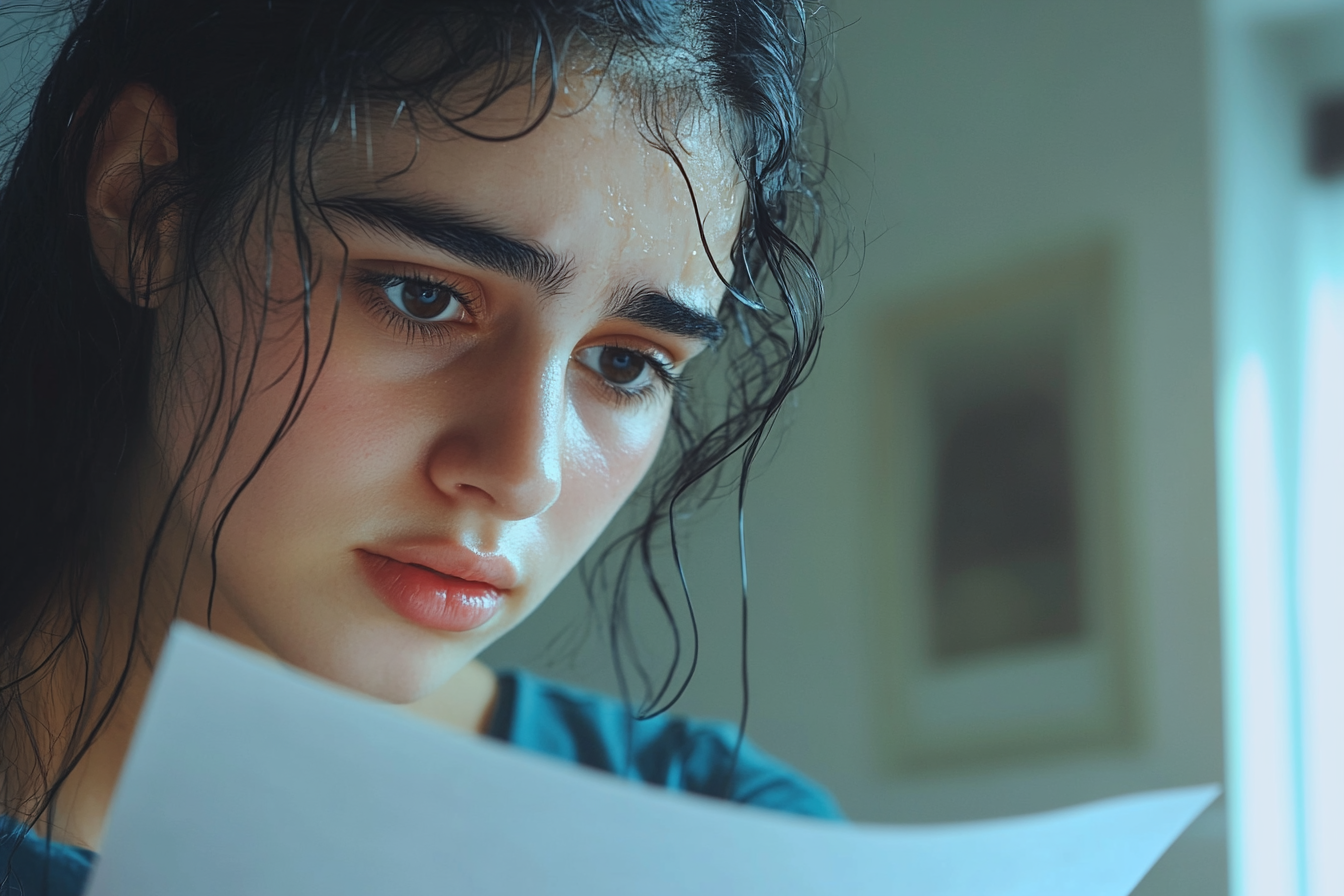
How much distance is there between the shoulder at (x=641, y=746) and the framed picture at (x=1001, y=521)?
0.38 meters

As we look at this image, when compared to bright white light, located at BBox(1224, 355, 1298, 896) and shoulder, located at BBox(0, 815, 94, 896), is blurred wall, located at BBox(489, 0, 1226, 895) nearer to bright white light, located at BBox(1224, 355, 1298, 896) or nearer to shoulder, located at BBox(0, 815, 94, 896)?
bright white light, located at BBox(1224, 355, 1298, 896)

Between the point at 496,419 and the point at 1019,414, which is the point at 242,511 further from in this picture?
the point at 1019,414

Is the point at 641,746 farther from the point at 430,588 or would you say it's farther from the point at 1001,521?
the point at 1001,521

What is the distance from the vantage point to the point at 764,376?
0.81 m

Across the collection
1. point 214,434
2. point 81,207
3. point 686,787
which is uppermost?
point 81,207

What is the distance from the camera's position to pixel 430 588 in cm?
49

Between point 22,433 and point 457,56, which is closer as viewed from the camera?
point 457,56

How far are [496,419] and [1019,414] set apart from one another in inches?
32.1

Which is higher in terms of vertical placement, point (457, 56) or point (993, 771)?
point (457, 56)

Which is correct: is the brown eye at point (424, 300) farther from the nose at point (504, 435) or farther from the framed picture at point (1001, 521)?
the framed picture at point (1001, 521)

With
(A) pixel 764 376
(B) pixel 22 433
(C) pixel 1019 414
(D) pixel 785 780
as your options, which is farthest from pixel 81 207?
(C) pixel 1019 414

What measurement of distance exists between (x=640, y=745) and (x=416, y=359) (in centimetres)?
45

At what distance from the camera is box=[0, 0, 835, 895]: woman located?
18.1 inches

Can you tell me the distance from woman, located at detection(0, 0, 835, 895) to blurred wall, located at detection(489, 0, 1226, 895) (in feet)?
1.69
